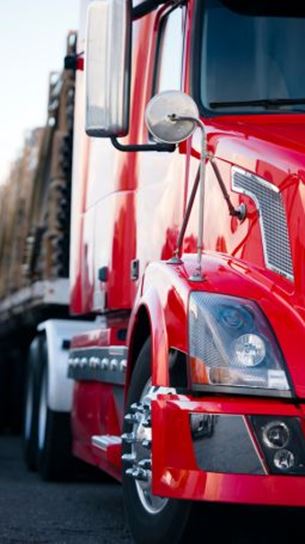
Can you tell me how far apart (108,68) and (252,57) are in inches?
24.8

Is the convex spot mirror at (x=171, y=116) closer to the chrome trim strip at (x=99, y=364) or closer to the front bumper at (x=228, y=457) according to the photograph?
the front bumper at (x=228, y=457)

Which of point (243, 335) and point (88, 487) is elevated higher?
point (243, 335)

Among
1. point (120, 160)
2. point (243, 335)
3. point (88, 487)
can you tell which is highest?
point (120, 160)

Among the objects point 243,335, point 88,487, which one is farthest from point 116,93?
point 88,487

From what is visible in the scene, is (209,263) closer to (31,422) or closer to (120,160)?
(120,160)

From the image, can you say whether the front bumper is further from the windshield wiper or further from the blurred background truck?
the blurred background truck

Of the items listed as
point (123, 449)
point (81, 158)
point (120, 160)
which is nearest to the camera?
point (123, 449)

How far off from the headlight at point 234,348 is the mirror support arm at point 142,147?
3.50 ft

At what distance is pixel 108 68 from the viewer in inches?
232

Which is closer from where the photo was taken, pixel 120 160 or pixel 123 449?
pixel 123 449

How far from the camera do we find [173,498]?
16.9 ft

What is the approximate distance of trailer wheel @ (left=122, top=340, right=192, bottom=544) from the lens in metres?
5.32

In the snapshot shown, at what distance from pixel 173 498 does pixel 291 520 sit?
44 centimetres

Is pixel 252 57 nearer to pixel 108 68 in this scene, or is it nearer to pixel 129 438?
pixel 108 68
